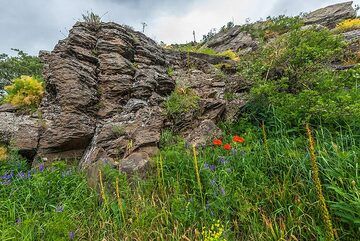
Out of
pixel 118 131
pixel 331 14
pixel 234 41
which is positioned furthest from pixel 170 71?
pixel 331 14

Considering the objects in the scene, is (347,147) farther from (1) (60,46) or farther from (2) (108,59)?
(1) (60,46)

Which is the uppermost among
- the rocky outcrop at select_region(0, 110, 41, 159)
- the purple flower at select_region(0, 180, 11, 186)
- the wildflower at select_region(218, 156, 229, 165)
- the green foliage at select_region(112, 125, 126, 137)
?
the rocky outcrop at select_region(0, 110, 41, 159)

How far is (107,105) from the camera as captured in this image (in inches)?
220

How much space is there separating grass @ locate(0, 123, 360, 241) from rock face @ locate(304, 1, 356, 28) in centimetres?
1240

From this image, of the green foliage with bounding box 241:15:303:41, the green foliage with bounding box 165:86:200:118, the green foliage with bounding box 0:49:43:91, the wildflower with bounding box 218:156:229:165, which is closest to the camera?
the wildflower with bounding box 218:156:229:165

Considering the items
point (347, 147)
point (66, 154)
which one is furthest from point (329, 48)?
point (66, 154)

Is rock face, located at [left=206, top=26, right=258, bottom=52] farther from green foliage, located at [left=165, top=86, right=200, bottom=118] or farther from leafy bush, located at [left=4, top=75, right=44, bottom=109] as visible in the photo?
leafy bush, located at [left=4, top=75, right=44, bottom=109]

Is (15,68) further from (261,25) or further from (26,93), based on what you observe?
(261,25)

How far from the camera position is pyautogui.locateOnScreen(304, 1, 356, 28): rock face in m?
13.7

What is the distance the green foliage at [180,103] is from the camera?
5.61 meters

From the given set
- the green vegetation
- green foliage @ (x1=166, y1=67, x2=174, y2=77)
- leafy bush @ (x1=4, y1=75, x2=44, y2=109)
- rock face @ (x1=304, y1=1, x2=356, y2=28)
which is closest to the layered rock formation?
rock face @ (x1=304, y1=1, x2=356, y2=28)

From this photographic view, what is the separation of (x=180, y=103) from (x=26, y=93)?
3.42m

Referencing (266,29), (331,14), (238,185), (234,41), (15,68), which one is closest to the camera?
(238,185)

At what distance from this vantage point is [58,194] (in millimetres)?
3762
